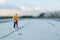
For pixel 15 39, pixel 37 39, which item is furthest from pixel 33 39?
pixel 15 39

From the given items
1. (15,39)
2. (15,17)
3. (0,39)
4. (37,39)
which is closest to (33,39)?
(37,39)

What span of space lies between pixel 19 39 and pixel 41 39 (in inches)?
56.7

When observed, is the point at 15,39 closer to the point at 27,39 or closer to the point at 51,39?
the point at 27,39

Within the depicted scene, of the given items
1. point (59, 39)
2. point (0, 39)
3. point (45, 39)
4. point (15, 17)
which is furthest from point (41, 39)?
point (15, 17)

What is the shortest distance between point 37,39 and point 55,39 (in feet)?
3.86

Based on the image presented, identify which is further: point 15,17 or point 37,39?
point 15,17

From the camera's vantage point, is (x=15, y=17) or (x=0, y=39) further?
(x=15, y=17)

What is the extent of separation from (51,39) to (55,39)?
26cm

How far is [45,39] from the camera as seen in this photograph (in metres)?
14.4

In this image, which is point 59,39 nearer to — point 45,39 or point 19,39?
point 45,39

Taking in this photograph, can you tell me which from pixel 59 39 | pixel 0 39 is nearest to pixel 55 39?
pixel 59 39

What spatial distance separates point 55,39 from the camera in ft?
47.1

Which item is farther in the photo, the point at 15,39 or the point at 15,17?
the point at 15,17

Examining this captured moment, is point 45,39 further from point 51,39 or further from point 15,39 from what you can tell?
point 15,39
